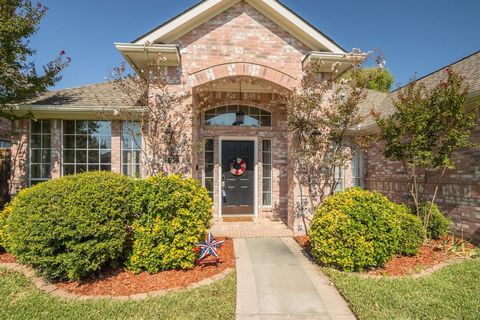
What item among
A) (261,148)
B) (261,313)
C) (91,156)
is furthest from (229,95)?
(261,313)

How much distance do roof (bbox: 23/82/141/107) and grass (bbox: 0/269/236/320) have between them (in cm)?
517

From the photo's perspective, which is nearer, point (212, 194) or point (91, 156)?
point (91, 156)

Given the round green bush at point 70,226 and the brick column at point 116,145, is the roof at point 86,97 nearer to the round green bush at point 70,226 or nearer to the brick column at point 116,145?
the brick column at point 116,145

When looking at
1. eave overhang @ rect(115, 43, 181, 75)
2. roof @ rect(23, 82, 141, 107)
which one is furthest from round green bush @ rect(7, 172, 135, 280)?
roof @ rect(23, 82, 141, 107)

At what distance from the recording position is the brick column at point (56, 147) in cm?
793

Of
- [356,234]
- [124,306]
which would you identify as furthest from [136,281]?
[356,234]

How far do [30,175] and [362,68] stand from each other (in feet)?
33.3

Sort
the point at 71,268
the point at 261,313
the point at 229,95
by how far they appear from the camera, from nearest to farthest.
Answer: the point at 261,313
the point at 71,268
the point at 229,95

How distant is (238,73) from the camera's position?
22.0ft

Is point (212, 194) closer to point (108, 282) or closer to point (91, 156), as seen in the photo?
point (91, 156)

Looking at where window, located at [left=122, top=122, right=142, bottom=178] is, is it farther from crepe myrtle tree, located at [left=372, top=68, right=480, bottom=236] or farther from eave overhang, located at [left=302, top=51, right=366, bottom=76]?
crepe myrtle tree, located at [left=372, top=68, right=480, bottom=236]

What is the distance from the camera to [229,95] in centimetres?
860

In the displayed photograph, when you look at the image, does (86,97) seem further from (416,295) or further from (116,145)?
(416,295)

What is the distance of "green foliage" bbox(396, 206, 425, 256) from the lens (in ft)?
17.5
